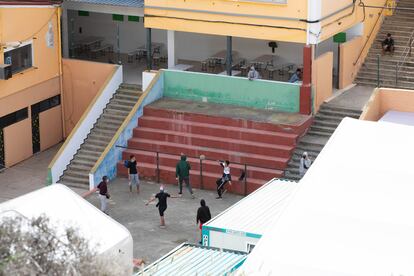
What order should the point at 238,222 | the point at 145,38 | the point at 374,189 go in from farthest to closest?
the point at 145,38, the point at 238,222, the point at 374,189

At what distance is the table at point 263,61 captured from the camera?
38469 mm

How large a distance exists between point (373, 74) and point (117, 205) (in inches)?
428

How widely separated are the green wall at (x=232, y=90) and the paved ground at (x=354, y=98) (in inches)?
67.5

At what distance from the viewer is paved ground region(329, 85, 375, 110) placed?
35656mm

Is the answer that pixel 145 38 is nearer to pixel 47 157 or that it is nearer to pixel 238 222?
pixel 47 157

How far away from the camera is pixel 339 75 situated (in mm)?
37438

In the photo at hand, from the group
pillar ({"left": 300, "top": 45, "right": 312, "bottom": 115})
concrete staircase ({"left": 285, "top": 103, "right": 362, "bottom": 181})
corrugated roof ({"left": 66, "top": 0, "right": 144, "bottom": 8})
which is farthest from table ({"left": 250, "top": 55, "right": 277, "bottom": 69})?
corrugated roof ({"left": 66, "top": 0, "right": 144, "bottom": 8})

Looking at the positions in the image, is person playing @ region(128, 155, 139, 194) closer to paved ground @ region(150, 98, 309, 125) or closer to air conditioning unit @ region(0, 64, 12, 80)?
paved ground @ region(150, 98, 309, 125)

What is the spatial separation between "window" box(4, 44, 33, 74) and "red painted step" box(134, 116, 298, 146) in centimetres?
430

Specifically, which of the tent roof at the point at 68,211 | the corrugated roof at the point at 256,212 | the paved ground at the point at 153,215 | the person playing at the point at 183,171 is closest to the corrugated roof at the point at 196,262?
the tent roof at the point at 68,211

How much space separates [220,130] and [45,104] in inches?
270

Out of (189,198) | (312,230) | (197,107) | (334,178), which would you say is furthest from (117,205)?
(312,230)

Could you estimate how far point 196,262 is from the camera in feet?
74.5

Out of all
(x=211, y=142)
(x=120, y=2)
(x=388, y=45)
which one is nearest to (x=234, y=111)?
(x=211, y=142)
